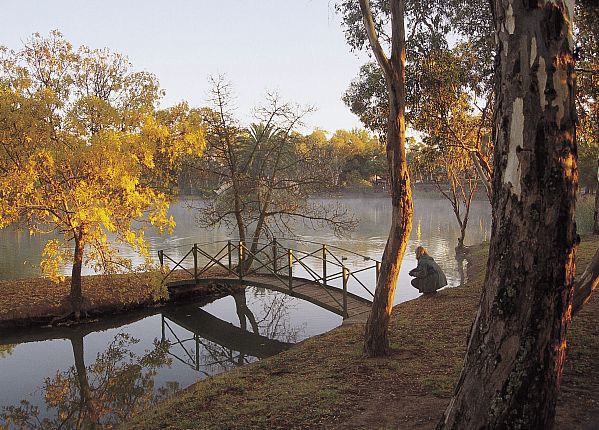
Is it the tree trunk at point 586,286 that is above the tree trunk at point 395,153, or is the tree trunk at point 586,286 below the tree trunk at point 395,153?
below

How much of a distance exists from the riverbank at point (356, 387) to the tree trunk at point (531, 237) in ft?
5.33

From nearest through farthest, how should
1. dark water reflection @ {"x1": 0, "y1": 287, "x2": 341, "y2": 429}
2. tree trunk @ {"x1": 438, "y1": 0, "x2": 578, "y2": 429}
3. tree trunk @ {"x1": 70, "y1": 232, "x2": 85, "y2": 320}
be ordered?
tree trunk @ {"x1": 438, "y1": 0, "x2": 578, "y2": 429} → dark water reflection @ {"x1": 0, "y1": 287, "x2": 341, "y2": 429} → tree trunk @ {"x1": 70, "y1": 232, "x2": 85, "y2": 320}

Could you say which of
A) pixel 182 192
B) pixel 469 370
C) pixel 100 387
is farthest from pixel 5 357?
pixel 182 192

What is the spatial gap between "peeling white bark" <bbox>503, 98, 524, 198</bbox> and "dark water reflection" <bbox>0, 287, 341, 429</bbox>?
288 inches

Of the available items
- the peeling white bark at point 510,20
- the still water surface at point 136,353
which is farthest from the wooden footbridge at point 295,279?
the peeling white bark at point 510,20

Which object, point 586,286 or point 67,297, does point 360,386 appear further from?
point 67,297

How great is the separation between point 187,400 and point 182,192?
5688cm

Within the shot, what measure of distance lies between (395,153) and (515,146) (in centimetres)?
375

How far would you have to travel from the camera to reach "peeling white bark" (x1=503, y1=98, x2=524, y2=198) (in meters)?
3.34

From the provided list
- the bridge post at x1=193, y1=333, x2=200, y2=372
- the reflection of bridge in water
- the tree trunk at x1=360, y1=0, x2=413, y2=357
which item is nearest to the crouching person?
the reflection of bridge in water

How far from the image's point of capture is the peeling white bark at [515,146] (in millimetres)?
3336

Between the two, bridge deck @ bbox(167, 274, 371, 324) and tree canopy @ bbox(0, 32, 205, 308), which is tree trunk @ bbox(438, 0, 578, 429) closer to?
bridge deck @ bbox(167, 274, 371, 324)

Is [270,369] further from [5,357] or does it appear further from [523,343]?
[5,357]

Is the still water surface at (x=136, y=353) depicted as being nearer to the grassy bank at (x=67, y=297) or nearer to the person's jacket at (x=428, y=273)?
the grassy bank at (x=67, y=297)
